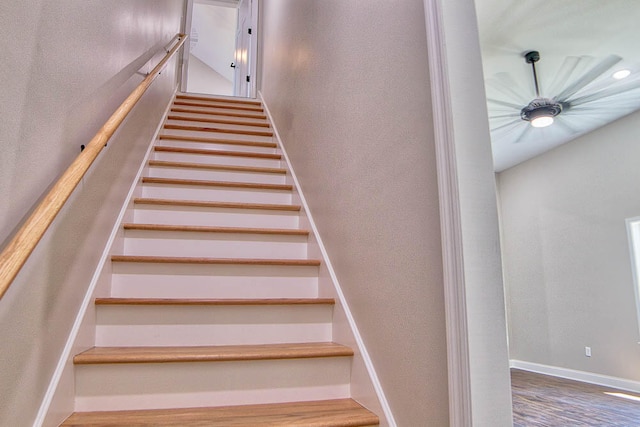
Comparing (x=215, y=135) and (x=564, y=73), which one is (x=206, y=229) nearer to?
(x=215, y=135)

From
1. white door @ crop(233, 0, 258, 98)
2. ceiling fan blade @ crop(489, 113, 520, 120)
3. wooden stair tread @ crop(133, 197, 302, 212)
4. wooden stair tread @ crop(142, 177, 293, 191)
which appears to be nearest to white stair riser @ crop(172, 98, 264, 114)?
white door @ crop(233, 0, 258, 98)

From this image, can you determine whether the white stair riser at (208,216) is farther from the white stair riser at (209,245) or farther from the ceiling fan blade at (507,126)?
the ceiling fan blade at (507,126)

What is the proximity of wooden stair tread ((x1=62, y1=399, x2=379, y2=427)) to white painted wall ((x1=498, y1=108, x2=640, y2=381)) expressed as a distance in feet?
15.4

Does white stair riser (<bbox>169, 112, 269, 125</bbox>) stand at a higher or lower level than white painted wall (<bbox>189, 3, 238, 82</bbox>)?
lower

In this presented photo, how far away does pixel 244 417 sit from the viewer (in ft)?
4.53

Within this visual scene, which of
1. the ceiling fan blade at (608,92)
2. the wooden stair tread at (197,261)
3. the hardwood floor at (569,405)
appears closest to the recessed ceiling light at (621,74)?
the ceiling fan blade at (608,92)

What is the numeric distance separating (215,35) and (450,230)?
8.76 meters

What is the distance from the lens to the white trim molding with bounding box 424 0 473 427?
976 millimetres

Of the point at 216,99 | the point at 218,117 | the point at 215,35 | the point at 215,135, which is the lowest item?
the point at 215,135

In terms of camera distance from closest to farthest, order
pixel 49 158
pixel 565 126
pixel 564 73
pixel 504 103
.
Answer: pixel 49 158 → pixel 564 73 → pixel 504 103 → pixel 565 126

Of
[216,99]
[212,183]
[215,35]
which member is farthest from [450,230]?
[215,35]

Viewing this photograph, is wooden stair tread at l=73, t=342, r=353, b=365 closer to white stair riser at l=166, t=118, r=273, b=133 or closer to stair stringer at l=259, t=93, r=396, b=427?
stair stringer at l=259, t=93, r=396, b=427

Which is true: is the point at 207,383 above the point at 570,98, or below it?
below

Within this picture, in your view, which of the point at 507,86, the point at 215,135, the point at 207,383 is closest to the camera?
the point at 207,383
